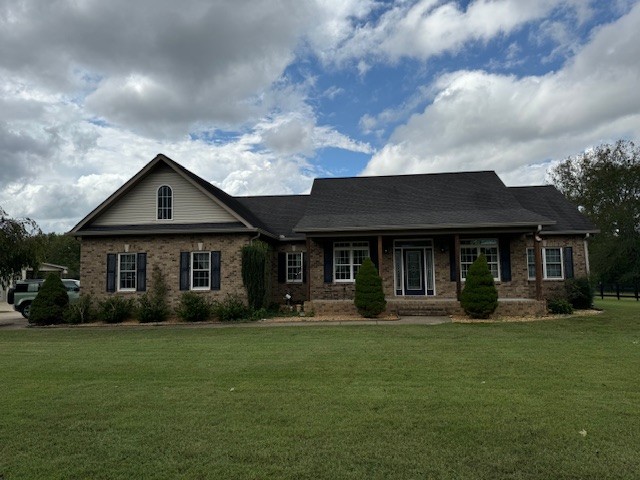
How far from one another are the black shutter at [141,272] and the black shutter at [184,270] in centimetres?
144

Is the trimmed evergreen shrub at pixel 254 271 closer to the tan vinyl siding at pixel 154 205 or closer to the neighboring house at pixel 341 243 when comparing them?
the neighboring house at pixel 341 243

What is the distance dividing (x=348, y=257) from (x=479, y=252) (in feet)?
17.4

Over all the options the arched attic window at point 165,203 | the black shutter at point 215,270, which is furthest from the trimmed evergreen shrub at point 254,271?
the arched attic window at point 165,203

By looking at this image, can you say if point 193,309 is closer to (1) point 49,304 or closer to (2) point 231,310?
(2) point 231,310

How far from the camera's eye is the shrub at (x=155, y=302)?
1641 centimetres

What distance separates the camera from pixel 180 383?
266 inches

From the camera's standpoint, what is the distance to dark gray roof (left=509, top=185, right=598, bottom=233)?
19203 mm

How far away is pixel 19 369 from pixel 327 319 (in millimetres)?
9377

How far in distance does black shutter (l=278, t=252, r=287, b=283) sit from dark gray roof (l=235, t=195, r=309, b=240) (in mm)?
831

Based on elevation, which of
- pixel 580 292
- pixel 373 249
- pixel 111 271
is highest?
pixel 373 249

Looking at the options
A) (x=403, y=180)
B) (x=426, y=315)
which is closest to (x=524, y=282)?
(x=426, y=315)

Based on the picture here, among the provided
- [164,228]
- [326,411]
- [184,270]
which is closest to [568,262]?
[184,270]

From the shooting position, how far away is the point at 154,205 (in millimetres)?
17812

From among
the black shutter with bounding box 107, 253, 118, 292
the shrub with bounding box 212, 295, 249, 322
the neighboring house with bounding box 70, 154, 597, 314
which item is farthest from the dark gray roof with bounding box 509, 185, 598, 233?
the black shutter with bounding box 107, 253, 118, 292
